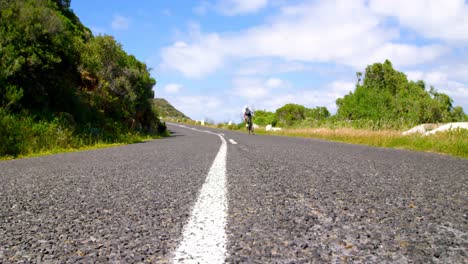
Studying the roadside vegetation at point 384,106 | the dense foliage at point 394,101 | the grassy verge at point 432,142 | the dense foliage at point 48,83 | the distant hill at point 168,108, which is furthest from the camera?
the distant hill at point 168,108

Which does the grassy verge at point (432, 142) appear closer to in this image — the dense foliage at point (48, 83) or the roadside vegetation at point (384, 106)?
the roadside vegetation at point (384, 106)

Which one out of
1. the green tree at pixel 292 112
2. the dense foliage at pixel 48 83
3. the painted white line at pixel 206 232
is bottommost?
the painted white line at pixel 206 232

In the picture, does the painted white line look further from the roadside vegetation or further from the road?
the roadside vegetation

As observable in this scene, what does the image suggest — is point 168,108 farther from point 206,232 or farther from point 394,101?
point 206,232

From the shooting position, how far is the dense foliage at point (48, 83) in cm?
879

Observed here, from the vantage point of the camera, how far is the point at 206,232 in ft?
5.45

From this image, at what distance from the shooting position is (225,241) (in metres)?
1.53

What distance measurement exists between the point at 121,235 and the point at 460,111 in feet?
192

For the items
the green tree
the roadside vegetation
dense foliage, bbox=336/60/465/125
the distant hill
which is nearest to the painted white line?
the roadside vegetation

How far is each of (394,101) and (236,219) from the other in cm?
4456

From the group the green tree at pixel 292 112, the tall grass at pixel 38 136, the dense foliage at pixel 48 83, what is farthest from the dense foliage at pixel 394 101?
the tall grass at pixel 38 136

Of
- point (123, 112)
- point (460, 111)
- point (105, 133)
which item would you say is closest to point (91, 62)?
point (123, 112)

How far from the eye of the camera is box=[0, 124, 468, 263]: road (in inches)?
55.9

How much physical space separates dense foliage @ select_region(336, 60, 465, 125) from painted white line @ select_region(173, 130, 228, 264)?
37116mm
